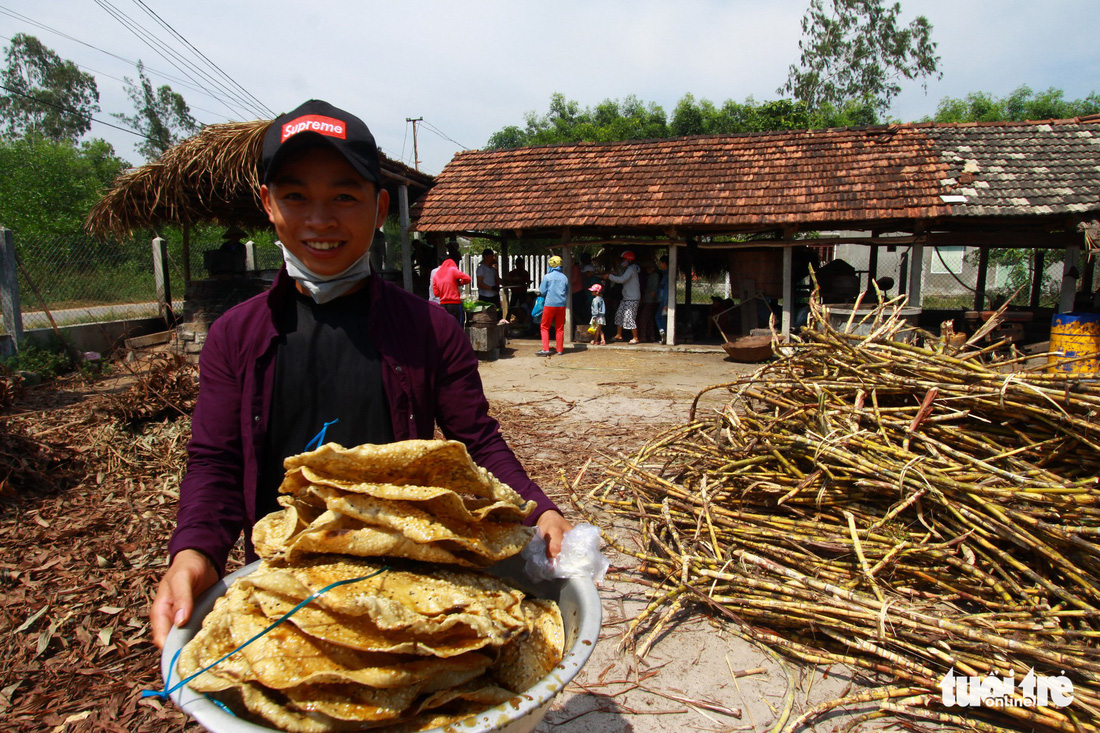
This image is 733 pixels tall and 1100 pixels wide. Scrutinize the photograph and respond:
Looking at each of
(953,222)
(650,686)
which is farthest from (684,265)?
(650,686)

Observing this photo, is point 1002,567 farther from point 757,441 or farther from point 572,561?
point 572,561

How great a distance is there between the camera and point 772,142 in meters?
13.5

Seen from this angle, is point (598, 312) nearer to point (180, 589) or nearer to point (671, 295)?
point (671, 295)

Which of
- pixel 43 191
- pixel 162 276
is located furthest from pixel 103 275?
pixel 43 191

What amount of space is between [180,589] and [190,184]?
379 inches

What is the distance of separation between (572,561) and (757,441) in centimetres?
261

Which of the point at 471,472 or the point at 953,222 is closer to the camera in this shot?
the point at 471,472

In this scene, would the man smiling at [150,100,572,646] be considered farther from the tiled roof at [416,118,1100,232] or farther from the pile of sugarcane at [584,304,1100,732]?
the tiled roof at [416,118,1100,232]

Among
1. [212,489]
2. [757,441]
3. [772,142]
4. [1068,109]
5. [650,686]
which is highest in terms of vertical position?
[1068,109]

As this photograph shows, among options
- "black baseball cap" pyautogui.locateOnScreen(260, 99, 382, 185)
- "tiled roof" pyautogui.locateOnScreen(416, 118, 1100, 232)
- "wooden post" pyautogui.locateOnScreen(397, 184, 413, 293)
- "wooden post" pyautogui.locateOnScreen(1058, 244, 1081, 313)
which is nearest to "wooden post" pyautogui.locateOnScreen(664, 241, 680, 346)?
"tiled roof" pyautogui.locateOnScreen(416, 118, 1100, 232)

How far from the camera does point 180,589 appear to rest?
1189 mm

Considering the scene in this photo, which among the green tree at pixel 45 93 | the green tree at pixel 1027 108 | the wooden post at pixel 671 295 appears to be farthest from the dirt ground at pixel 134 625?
the green tree at pixel 45 93

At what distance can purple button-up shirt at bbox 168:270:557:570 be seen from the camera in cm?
153

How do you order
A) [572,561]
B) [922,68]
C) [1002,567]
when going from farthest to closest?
[922,68] → [1002,567] → [572,561]
